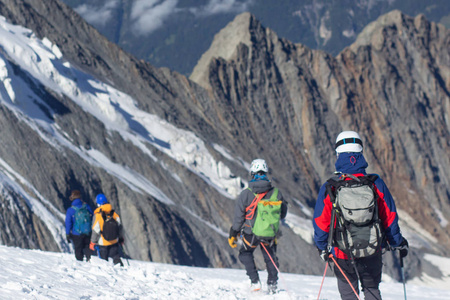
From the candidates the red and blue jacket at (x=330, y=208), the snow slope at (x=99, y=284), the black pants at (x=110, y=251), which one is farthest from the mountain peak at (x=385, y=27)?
the red and blue jacket at (x=330, y=208)

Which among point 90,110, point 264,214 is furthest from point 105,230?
point 90,110

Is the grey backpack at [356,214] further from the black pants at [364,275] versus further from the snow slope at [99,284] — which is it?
the snow slope at [99,284]

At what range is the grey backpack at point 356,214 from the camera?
522 centimetres

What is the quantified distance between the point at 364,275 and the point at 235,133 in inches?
2229

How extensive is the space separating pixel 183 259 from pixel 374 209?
2823 centimetres

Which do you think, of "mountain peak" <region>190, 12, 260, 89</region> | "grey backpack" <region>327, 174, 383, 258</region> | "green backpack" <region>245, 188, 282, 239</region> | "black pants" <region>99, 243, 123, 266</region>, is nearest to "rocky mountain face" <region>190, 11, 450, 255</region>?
"mountain peak" <region>190, 12, 260, 89</region>

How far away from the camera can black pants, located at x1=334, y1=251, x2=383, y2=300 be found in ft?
18.2

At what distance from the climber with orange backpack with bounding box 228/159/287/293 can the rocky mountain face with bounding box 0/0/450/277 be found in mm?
15431

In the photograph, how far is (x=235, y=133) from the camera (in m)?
62.1

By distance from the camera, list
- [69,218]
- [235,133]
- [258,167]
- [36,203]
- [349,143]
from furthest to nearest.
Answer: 1. [235,133]
2. [36,203]
3. [69,218]
4. [258,167]
5. [349,143]

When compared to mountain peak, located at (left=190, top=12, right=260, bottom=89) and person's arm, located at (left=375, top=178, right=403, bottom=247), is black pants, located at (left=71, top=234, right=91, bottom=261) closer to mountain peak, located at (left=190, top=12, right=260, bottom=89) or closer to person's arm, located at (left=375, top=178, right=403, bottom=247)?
person's arm, located at (left=375, top=178, right=403, bottom=247)

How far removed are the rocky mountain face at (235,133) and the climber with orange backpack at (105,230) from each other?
1240 cm

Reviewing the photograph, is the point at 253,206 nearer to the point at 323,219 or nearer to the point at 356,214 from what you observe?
the point at 323,219

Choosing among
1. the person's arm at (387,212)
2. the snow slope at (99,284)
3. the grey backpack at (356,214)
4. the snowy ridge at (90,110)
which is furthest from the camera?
the snowy ridge at (90,110)
